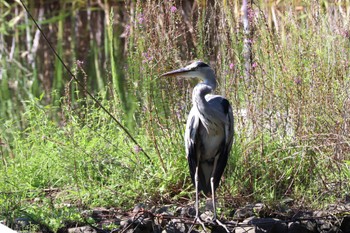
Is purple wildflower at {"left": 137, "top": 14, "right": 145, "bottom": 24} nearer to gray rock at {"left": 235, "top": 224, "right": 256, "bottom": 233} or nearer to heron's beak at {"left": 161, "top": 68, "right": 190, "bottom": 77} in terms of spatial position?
heron's beak at {"left": 161, "top": 68, "right": 190, "bottom": 77}

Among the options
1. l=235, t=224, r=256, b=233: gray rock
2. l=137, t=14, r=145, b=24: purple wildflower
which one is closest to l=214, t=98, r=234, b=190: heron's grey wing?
l=235, t=224, r=256, b=233: gray rock

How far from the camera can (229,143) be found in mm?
5250

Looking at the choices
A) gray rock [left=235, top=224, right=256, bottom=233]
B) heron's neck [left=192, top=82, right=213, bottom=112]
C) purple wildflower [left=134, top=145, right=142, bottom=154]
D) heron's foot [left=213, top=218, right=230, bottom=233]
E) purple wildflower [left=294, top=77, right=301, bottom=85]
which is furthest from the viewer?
purple wildflower [left=134, top=145, right=142, bottom=154]

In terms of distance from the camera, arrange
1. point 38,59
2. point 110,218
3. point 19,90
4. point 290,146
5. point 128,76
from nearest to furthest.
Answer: point 110,218
point 290,146
point 128,76
point 19,90
point 38,59

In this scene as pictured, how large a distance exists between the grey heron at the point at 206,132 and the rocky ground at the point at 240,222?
0.82 feet

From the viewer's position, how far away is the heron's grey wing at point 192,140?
527 centimetres

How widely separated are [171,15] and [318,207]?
166 cm

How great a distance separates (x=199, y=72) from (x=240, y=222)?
1.01 meters

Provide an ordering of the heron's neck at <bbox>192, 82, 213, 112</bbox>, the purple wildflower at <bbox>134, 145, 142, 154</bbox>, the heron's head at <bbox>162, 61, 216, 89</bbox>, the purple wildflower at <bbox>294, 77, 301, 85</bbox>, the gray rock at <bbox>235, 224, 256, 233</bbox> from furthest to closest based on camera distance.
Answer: the purple wildflower at <bbox>134, 145, 142, 154</bbox> → the purple wildflower at <bbox>294, 77, 301, 85</bbox> → the heron's head at <bbox>162, 61, 216, 89</bbox> → the heron's neck at <bbox>192, 82, 213, 112</bbox> → the gray rock at <bbox>235, 224, 256, 233</bbox>

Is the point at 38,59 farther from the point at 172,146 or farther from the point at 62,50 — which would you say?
the point at 172,146

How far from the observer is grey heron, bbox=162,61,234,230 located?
5223 mm

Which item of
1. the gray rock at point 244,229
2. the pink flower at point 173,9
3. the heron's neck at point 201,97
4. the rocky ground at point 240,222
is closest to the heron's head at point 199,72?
the heron's neck at point 201,97

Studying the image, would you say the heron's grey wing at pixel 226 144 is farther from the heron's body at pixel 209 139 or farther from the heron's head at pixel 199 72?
the heron's head at pixel 199 72

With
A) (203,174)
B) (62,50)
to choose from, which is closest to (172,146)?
(203,174)
